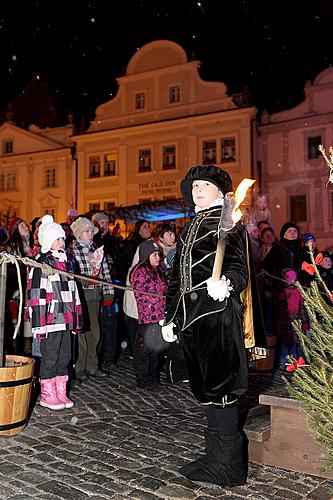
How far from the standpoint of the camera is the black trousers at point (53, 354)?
215 inches

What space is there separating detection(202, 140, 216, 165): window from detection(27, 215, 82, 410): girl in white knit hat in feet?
71.1

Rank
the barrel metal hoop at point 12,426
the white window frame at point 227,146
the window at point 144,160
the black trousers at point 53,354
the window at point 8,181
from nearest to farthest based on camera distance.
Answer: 1. the barrel metal hoop at point 12,426
2. the black trousers at point 53,354
3. the white window frame at point 227,146
4. the window at point 144,160
5. the window at point 8,181

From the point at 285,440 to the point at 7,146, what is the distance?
33819mm

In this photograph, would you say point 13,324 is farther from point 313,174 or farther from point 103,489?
point 313,174

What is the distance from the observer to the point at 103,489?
3447 millimetres

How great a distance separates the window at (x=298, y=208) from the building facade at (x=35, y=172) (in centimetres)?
1253

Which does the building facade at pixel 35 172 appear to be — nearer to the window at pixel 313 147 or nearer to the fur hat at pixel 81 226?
the window at pixel 313 147

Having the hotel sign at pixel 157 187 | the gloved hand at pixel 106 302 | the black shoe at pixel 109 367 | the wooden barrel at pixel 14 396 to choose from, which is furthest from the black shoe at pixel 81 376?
the hotel sign at pixel 157 187

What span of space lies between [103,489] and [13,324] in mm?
4489

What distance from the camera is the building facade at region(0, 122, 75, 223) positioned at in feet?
103

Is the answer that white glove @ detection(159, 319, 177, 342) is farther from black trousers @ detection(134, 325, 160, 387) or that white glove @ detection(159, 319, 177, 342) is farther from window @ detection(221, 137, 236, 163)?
window @ detection(221, 137, 236, 163)

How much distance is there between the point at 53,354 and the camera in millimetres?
5473

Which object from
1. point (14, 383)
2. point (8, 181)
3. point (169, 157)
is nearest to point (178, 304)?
point (14, 383)

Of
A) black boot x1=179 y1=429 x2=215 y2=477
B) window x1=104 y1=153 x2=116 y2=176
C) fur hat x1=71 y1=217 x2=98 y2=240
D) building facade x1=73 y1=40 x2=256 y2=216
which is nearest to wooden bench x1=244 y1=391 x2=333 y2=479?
black boot x1=179 y1=429 x2=215 y2=477
